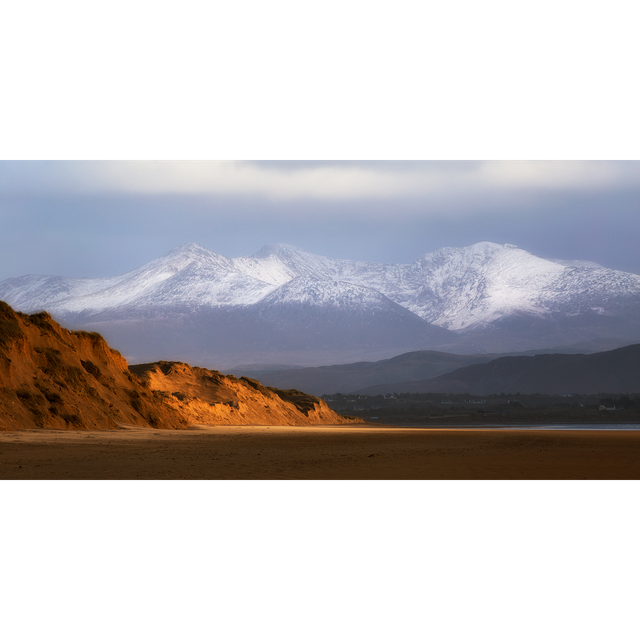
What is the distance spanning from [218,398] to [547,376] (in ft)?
241

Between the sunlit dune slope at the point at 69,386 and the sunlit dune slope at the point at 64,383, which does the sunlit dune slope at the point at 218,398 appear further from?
the sunlit dune slope at the point at 64,383

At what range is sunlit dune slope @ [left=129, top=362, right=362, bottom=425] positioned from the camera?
36656 mm

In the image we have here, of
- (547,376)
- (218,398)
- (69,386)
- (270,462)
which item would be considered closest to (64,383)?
(69,386)

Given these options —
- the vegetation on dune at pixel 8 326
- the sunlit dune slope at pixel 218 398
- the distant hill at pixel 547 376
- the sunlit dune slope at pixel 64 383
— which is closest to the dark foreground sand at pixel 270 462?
the sunlit dune slope at pixel 64 383

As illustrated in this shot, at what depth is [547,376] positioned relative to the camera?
101 m

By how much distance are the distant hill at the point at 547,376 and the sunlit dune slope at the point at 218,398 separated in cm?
5495

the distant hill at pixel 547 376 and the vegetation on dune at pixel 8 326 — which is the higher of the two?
the vegetation on dune at pixel 8 326

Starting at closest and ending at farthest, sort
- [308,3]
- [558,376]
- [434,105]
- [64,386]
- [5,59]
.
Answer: [308,3]
[5,59]
[434,105]
[64,386]
[558,376]

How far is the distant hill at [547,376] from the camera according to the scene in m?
90.6
